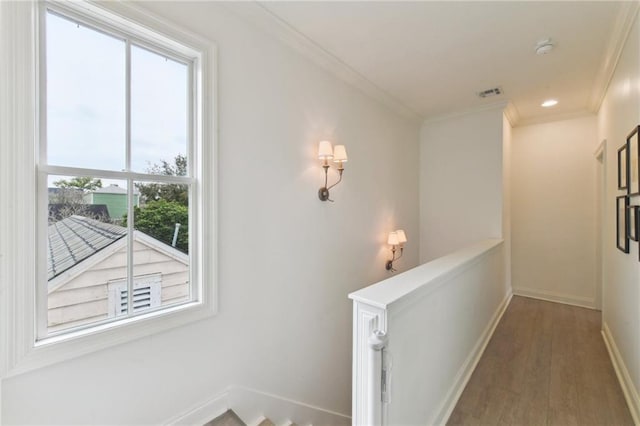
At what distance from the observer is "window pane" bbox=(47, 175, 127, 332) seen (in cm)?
127

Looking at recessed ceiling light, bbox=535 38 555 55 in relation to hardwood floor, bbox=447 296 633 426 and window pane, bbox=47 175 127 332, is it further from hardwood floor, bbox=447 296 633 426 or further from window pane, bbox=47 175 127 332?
window pane, bbox=47 175 127 332

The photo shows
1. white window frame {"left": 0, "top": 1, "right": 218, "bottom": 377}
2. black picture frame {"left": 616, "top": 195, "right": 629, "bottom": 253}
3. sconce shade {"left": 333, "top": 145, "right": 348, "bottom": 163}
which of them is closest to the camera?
white window frame {"left": 0, "top": 1, "right": 218, "bottom": 377}

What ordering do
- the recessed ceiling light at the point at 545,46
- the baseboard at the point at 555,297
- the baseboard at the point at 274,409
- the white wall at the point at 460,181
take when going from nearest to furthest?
the baseboard at the point at 274,409, the recessed ceiling light at the point at 545,46, the white wall at the point at 460,181, the baseboard at the point at 555,297

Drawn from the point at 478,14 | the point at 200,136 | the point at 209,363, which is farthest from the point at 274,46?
the point at 209,363

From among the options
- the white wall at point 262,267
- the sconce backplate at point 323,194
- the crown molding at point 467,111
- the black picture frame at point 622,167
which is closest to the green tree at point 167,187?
the white wall at point 262,267

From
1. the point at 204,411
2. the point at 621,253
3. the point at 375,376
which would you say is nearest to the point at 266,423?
the point at 204,411

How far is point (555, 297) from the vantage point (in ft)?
13.5

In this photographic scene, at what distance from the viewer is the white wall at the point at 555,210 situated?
390cm

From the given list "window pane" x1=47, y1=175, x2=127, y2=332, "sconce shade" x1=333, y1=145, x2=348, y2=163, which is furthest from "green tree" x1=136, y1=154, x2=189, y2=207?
"sconce shade" x1=333, y1=145, x2=348, y2=163

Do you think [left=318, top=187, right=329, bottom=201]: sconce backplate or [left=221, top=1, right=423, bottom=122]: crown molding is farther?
[left=318, top=187, right=329, bottom=201]: sconce backplate

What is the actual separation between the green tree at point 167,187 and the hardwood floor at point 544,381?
89.3 inches

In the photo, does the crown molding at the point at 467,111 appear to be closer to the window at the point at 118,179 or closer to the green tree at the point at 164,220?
the window at the point at 118,179

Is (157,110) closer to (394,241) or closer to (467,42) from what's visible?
(467,42)

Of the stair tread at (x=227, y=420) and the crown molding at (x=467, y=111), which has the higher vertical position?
the crown molding at (x=467, y=111)
